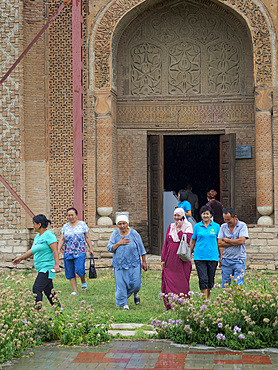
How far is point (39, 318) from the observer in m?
6.18

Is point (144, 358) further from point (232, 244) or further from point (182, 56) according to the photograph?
point (182, 56)

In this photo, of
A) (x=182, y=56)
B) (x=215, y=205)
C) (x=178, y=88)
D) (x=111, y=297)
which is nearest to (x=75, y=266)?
(x=111, y=297)

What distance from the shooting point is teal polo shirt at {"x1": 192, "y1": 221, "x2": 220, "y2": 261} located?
26.3 feet

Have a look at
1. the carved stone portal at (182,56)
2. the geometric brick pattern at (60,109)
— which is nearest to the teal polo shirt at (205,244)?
the geometric brick pattern at (60,109)

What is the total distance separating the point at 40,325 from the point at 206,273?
105 inches

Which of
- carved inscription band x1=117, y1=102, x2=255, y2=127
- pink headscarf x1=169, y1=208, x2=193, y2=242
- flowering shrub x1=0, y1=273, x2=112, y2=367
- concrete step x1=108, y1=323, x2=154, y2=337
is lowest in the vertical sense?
concrete step x1=108, y1=323, x2=154, y2=337

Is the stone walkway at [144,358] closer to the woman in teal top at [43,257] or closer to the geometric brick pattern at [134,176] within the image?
the woman in teal top at [43,257]

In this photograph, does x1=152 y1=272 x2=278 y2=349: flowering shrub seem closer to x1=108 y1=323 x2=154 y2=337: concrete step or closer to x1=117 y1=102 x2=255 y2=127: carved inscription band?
x1=108 y1=323 x2=154 y2=337: concrete step

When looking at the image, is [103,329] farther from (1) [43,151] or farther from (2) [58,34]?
(2) [58,34]

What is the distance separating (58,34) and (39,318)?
7.90 meters

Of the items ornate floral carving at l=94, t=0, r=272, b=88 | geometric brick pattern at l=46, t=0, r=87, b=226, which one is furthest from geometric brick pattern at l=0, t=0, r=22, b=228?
ornate floral carving at l=94, t=0, r=272, b=88

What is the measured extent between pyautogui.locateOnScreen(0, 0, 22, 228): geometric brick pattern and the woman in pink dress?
5.36 metres

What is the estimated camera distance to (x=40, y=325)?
242 inches

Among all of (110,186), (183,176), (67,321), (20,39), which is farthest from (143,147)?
(67,321)
